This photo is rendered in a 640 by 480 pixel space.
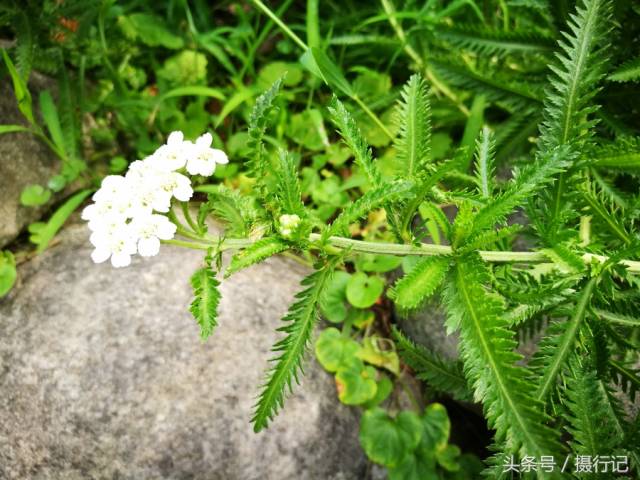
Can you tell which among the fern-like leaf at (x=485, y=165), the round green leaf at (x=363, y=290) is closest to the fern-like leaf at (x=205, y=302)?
the fern-like leaf at (x=485, y=165)

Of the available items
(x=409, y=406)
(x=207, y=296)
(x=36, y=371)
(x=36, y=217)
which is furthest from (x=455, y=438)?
(x=36, y=217)

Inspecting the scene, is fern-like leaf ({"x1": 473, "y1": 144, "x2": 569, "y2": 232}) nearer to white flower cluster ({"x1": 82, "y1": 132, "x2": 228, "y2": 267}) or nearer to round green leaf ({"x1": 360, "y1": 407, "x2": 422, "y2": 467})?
white flower cluster ({"x1": 82, "y1": 132, "x2": 228, "y2": 267})

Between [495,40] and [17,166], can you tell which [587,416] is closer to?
[495,40]

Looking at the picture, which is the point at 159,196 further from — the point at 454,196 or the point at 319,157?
the point at 319,157

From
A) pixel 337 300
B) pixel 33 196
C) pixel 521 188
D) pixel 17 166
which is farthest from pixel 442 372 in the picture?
pixel 17 166

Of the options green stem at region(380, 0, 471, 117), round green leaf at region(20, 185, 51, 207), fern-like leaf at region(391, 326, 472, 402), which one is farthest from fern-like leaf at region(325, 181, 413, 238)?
round green leaf at region(20, 185, 51, 207)

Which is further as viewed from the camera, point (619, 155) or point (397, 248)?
point (619, 155)

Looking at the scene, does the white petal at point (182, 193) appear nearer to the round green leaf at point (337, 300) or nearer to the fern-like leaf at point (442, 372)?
the fern-like leaf at point (442, 372)
